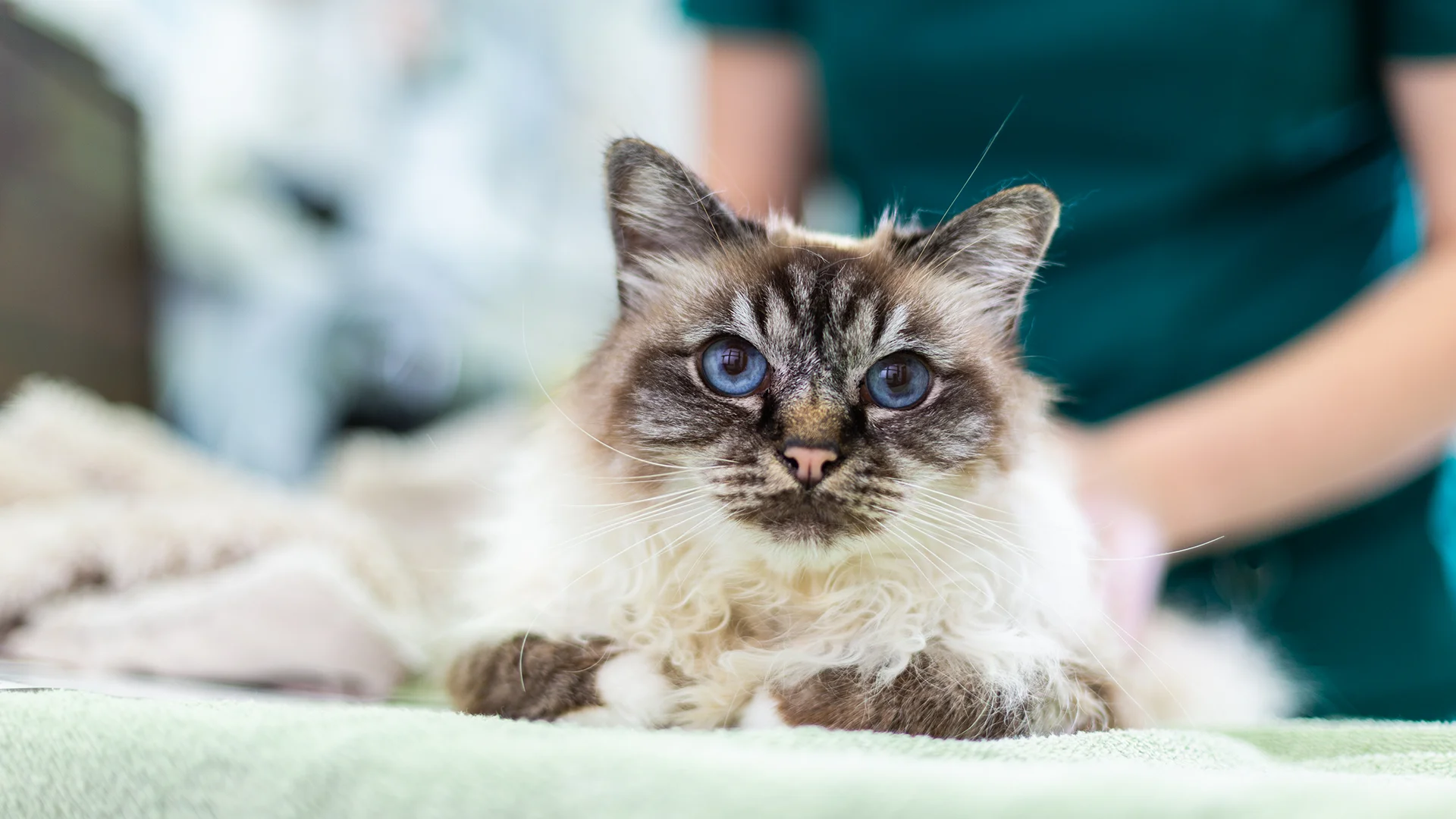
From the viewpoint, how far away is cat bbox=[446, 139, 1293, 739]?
29.7 inches

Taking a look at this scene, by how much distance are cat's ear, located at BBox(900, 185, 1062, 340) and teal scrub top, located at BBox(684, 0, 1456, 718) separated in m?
0.48

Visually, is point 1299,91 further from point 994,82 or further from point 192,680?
point 192,680

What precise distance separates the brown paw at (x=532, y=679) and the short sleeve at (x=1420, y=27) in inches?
55.5

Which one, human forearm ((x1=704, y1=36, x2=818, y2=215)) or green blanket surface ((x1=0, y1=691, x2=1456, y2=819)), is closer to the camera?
green blanket surface ((x1=0, y1=691, x2=1456, y2=819))

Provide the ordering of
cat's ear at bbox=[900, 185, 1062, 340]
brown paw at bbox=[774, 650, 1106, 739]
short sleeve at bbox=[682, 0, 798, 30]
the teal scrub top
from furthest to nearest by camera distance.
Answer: short sleeve at bbox=[682, 0, 798, 30] < the teal scrub top < cat's ear at bbox=[900, 185, 1062, 340] < brown paw at bbox=[774, 650, 1106, 739]

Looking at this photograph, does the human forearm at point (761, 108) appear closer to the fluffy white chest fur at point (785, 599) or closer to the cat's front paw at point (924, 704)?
the fluffy white chest fur at point (785, 599)

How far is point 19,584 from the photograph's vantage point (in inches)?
44.6

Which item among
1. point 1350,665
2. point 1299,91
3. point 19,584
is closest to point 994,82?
point 1299,91

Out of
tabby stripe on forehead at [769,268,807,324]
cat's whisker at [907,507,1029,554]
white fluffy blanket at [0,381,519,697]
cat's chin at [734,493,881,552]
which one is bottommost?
white fluffy blanket at [0,381,519,697]

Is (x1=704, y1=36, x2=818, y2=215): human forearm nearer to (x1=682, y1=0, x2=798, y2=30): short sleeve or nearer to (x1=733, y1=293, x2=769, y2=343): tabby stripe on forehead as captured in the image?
(x1=682, y1=0, x2=798, y2=30): short sleeve

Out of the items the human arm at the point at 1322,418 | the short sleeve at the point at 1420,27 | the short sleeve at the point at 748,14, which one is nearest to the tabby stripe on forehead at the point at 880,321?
the human arm at the point at 1322,418

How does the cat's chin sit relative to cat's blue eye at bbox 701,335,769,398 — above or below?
below

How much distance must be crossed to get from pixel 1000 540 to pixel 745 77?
4.68 ft

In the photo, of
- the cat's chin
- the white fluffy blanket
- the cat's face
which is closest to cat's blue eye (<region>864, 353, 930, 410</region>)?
the cat's face
